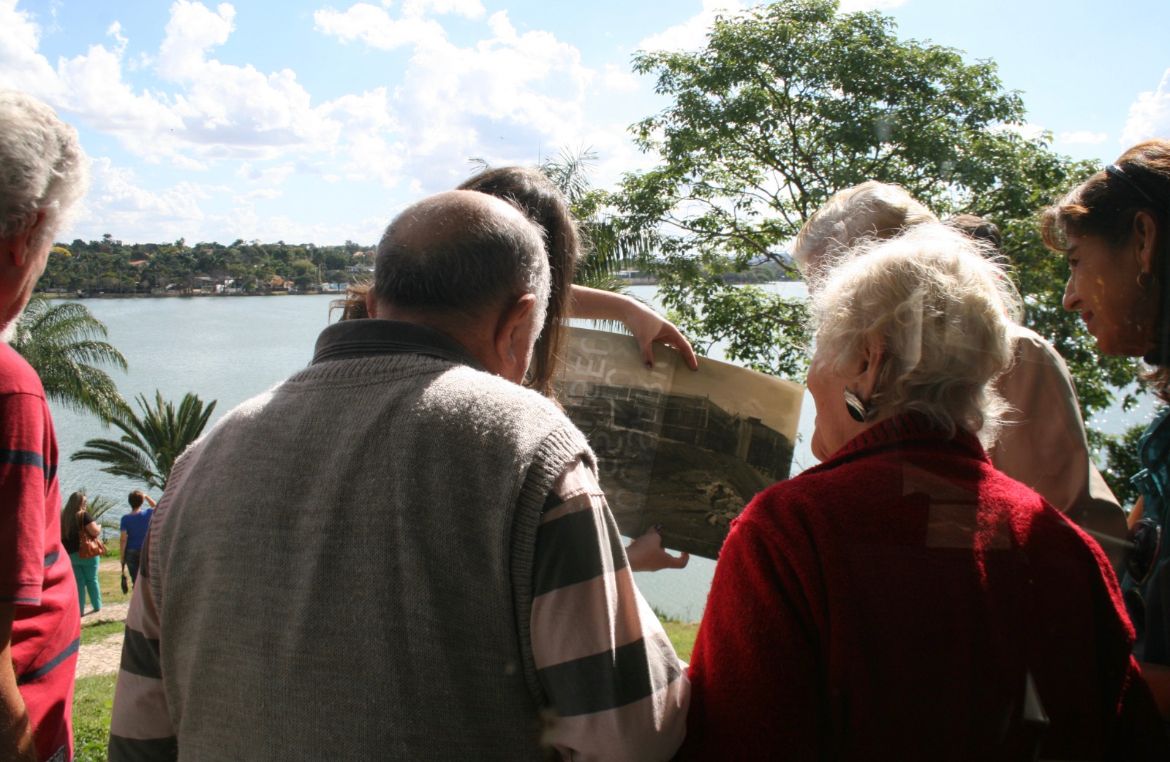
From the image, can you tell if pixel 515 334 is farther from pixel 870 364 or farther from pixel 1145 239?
pixel 1145 239

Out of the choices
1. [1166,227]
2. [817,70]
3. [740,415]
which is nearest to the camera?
[1166,227]

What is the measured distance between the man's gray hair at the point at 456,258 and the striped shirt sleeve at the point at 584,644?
0.33m

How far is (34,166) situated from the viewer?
1525 millimetres

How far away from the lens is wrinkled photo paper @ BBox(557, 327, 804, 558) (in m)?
1.82

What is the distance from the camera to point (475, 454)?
44.9 inches

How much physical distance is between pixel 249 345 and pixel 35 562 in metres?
1.76

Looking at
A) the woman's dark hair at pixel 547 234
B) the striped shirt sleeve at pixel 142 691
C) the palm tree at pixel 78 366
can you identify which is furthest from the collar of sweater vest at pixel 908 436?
the palm tree at pixel 78 366

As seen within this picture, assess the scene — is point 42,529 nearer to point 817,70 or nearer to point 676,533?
point 676,533

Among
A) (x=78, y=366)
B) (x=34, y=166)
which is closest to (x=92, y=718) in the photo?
(x=34, y=166)

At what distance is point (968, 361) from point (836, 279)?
0.78 feet

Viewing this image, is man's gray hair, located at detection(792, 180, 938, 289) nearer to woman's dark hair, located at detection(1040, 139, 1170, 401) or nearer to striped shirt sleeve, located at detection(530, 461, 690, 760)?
woman's dark hair, located at detection(1040, 139, 1170, 401)

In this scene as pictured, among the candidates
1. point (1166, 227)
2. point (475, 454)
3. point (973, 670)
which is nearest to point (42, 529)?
point (475, 454)

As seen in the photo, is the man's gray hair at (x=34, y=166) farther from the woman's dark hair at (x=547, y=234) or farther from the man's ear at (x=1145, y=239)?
the man's ear at (x=1145, y=239)

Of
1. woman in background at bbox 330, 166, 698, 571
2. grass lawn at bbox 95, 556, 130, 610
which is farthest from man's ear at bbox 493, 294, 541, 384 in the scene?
grass lawn at bbox 95, 556, 130, 610
